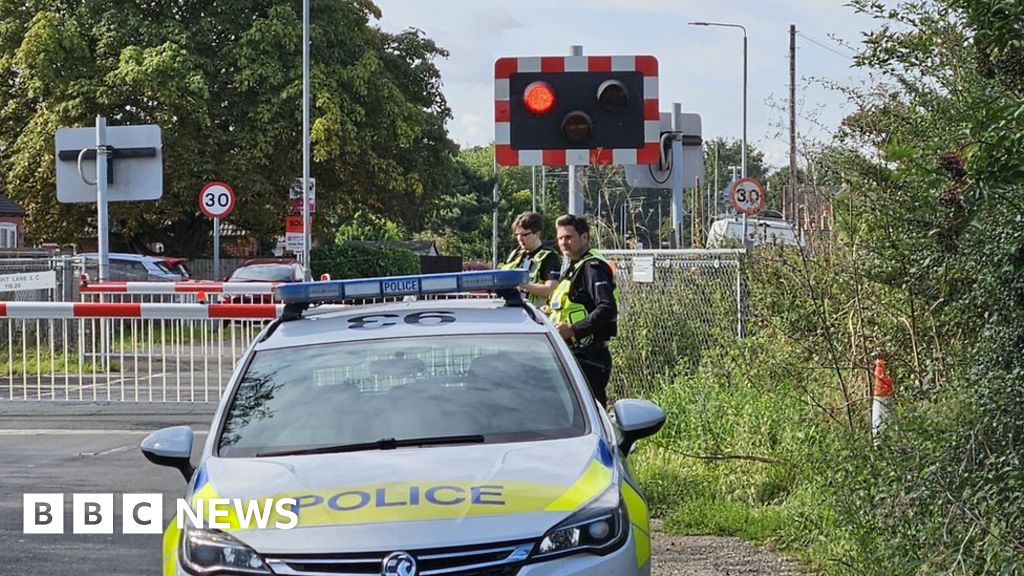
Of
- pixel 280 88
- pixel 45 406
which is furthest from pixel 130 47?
pixel 45 406

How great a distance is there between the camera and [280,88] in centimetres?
4034

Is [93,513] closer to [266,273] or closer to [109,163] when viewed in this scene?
A: [109,163]

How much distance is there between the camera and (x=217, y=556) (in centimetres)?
476

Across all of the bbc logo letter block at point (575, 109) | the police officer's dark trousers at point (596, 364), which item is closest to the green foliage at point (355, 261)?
the bbc logo letter block at point (575, 109)

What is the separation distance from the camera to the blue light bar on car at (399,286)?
6734 mm

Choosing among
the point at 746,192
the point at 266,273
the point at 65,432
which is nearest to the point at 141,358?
the point at 65,432

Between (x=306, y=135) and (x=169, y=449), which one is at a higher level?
(x=306, y=135)

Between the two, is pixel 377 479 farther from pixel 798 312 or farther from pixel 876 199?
pixel 798 312

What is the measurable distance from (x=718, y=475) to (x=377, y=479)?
441cm

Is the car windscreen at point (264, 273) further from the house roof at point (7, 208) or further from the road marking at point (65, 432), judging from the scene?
the house roof at point (7, 208)

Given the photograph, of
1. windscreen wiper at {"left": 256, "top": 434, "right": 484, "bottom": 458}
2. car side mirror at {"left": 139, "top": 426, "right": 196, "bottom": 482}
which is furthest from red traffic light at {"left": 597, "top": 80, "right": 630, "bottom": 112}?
windscreen wiper at {"left": 256, "top": 434, "right": 484, "bottom": 458}

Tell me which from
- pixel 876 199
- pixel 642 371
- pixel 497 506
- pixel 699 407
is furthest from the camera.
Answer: pixel 642 371

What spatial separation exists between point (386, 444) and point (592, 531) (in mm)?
989

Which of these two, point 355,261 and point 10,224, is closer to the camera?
point 355,261
